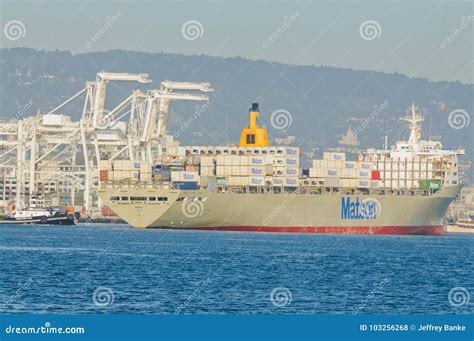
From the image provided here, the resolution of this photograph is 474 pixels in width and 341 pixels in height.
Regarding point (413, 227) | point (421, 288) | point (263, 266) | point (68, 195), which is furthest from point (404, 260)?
point (68, 195)

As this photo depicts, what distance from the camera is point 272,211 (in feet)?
336

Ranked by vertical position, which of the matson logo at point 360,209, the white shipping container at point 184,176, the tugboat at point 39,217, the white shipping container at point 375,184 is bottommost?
the tugboat at point 39,217

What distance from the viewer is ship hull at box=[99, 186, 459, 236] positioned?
10025 centimetres

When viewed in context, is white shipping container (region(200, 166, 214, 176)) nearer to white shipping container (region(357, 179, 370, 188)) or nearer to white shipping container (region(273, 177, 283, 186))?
white shipping container (region(273, 177, 283, 186))

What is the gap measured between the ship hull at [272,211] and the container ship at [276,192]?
0.08 metres

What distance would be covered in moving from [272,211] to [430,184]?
18116mm

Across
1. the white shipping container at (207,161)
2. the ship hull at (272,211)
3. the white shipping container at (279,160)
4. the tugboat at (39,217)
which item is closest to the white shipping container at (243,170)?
the white shipping container at (207,161)

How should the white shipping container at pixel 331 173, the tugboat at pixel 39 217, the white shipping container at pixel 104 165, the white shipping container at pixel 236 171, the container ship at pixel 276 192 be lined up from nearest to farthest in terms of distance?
1. the container ship at pixel 276 192
2. the white shipping container at pixel 236 171
3. the white shipping container at pixel 331 173
4. the white shipping container at pixel 104 165
5. the tugboat at pixel 39 217

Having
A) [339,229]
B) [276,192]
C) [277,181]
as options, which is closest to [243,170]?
[277,181]

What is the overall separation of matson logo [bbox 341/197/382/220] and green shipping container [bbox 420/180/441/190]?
7.10m

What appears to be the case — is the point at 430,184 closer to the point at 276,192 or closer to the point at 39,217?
the point at 276,192

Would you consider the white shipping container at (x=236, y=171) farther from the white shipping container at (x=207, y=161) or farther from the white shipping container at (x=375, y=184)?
the white shipping container at (x=375, y=184)

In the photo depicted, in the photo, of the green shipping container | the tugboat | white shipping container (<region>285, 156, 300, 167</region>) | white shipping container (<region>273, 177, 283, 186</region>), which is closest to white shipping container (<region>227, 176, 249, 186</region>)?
white shipping container (<region>273, 177, 283, 186</region>)

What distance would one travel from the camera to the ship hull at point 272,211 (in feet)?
329
